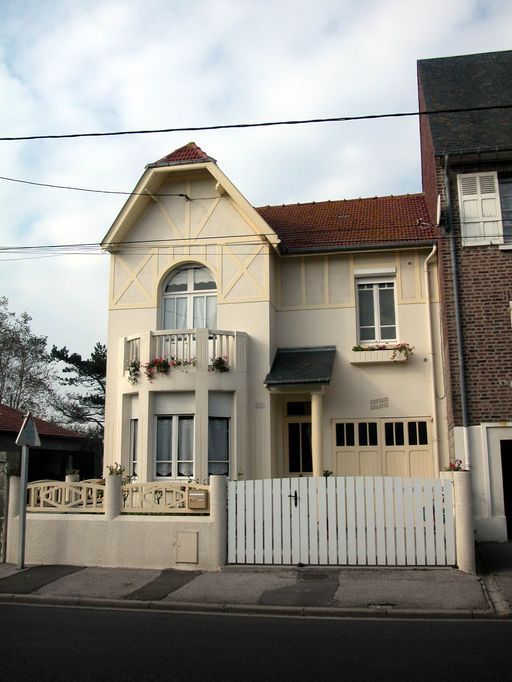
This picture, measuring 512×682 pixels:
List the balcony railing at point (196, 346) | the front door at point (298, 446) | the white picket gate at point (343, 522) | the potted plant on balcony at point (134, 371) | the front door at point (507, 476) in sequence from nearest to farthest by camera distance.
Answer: the white picket gate at point (343, 522) → the front door at point (507, 476) → the balcony railing at point (196, 346) → the potted plant on balcony at point (134, 371) → the front door at point (298, 446)

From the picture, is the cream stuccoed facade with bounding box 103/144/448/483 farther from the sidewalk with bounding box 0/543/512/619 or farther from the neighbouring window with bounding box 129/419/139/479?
the sidewalk with bounding box 0/543/512/619

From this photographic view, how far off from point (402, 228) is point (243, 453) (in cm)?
700

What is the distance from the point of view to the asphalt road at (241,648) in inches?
226

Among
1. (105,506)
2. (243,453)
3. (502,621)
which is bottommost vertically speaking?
(502,621)

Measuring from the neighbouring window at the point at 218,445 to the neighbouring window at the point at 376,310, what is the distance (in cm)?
412

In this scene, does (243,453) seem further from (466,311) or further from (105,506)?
(466,311)

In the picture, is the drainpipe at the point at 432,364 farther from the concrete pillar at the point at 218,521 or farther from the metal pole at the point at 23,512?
the metal pole at the point at 23,512

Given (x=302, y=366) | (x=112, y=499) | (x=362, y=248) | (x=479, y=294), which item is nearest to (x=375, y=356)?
(x=302, y=366)

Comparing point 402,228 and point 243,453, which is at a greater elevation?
point 402,228

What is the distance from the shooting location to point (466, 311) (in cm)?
1398

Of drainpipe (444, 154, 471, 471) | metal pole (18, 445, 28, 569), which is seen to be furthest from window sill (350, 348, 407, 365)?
metal pole (18, 445, 28, 569)

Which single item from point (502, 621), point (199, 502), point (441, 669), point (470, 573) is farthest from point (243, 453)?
point (441, 669)

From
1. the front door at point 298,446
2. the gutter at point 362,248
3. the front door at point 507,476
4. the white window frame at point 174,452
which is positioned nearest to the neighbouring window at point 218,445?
the white window frame at point 174,452

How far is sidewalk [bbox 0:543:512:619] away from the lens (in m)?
8.66
